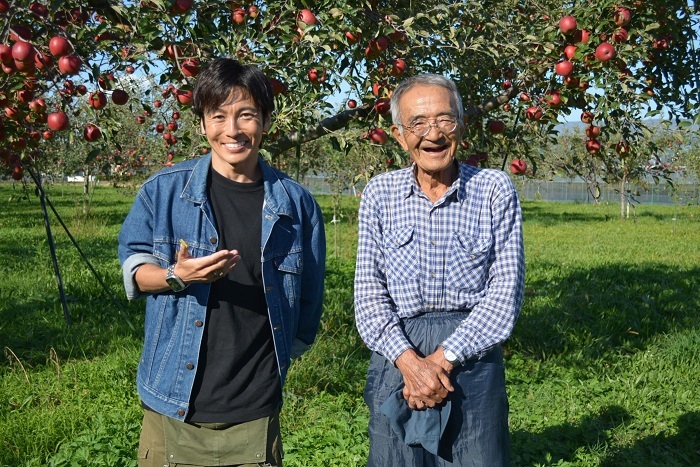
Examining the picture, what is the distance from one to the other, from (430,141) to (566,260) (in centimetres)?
747

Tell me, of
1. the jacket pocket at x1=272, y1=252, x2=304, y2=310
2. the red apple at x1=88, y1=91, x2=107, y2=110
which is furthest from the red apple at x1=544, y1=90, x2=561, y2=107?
the red apple at x1=88, y1=91, x2=107, y2=110

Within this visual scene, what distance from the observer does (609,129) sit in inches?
125

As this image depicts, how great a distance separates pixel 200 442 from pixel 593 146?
238 centimetres

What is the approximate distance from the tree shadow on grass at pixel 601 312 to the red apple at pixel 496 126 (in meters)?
1.79

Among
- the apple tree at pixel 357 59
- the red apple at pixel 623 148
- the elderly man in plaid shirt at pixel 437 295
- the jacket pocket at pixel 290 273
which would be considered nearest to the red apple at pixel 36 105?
the apple tree at pixel 357 59

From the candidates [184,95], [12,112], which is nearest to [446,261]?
[184,95]

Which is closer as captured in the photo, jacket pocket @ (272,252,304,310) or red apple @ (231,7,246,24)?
jacket pocket @ (272,252,304,310)

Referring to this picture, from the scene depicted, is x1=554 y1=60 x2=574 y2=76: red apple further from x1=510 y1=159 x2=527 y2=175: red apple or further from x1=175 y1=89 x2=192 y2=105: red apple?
x1=175 y1=89 x2=192 y2=105: red apple

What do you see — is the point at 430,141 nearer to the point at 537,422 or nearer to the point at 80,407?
the point at 537,422

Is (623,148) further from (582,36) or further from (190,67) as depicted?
(190,67)

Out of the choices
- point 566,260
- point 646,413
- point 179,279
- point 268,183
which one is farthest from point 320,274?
point 566,260

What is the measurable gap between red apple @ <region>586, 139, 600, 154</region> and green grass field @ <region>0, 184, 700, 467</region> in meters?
1.34

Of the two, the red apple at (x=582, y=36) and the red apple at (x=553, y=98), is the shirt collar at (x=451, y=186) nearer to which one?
the red apple at (x=553, y=98)

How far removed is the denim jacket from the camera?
1.56m
